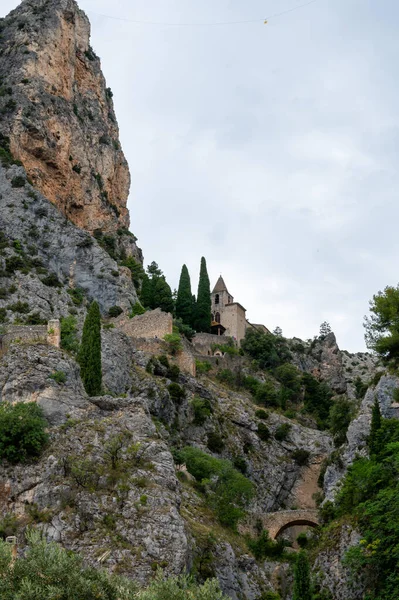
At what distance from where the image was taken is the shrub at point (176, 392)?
4822 cm

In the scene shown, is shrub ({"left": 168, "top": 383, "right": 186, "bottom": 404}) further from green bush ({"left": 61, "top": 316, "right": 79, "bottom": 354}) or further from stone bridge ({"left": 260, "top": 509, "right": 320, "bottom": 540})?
stone bridge ({"left": 260, "top": 509, "right": 320, "bottom": 540})

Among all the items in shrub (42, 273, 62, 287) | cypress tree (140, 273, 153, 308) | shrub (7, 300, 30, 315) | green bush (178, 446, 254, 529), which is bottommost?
green bush (178, 446, 254, 529)

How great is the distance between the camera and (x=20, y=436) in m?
29.8

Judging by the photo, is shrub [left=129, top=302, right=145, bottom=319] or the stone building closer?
shrub [left=129, top=302, right=145, bottom=319]

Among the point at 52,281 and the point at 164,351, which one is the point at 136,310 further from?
the point at 164,351

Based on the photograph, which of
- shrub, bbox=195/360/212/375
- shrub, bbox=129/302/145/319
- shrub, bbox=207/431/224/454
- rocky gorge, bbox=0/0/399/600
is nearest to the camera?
rocky gorge, bbox=0/0/399/600

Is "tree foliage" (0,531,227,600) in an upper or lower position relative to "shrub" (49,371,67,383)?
lower

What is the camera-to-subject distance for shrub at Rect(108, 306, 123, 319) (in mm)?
59938

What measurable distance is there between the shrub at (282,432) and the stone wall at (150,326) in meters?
10.4

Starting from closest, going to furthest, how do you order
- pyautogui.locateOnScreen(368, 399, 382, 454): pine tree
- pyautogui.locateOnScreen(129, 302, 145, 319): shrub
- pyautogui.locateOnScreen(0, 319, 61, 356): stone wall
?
pyautogui.locateOnScreen(368, 399, 382, 454): pine tree → pyautogui.locateOnScreen(0, 319, 61, 356): stone wall → pyautogui.locateOnScreen(129, 302, 145, 319): shrub

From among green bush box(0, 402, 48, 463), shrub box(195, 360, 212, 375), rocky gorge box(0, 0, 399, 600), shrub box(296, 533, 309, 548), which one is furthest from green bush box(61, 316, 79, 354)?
shrub box(296, 533, 309, 548)

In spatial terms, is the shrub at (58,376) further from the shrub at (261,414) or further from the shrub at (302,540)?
the shrub at (261,414)

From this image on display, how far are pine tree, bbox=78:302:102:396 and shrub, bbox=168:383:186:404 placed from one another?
944 cm

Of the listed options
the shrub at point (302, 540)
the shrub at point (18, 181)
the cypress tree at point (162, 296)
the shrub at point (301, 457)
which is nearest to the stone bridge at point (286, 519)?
the shrub at point (302, 540)
